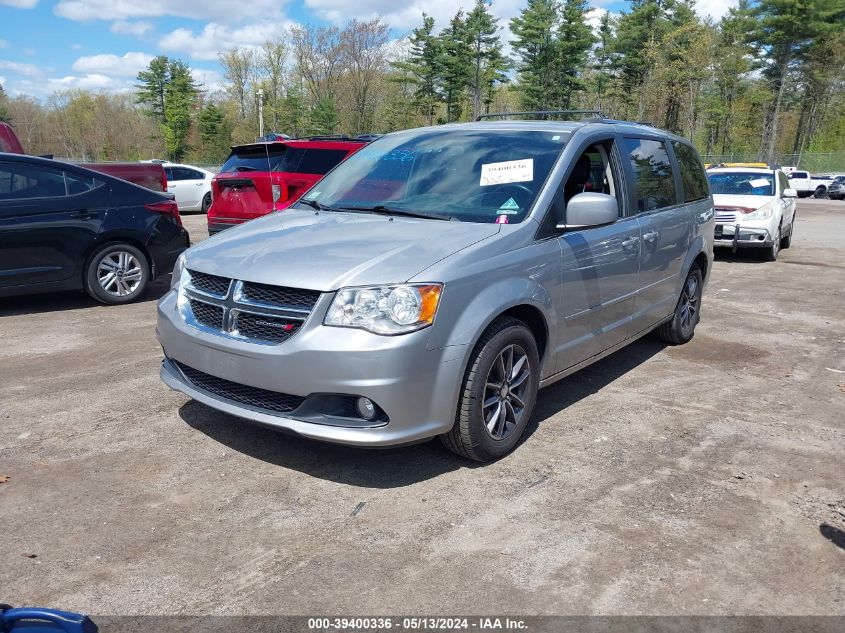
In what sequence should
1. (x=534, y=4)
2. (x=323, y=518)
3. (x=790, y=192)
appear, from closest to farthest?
(x=323, y=518)
(x=790, y=192)
(x=534, y=4)

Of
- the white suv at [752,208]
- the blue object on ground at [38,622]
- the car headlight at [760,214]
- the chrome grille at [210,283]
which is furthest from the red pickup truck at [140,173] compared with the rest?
the blue object on ground at [38,622]

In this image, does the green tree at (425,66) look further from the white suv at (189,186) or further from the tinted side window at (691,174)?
A: the tinted side window at (691,174)

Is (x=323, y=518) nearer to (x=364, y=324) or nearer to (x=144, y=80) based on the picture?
(x=364, y=324)

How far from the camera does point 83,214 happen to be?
7477 millimetres

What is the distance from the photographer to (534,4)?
52.9m

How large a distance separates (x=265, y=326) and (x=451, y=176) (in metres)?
1.69

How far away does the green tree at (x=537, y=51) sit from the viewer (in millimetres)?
53000

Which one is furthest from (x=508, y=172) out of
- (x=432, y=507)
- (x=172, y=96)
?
(x=172, y=96)

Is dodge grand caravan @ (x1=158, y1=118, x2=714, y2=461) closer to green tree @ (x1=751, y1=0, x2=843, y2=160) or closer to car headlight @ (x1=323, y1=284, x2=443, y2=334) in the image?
car headlight @ (x1=323, y1=284, x2=443, y2=334)

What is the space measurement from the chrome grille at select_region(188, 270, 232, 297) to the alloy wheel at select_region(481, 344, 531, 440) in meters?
1.44

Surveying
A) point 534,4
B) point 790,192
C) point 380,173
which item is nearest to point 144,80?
point 534,4

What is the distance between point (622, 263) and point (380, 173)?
5.83 feet

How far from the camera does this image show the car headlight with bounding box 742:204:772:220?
41.1 ft

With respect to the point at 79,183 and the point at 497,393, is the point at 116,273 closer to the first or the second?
the point at 79,183
